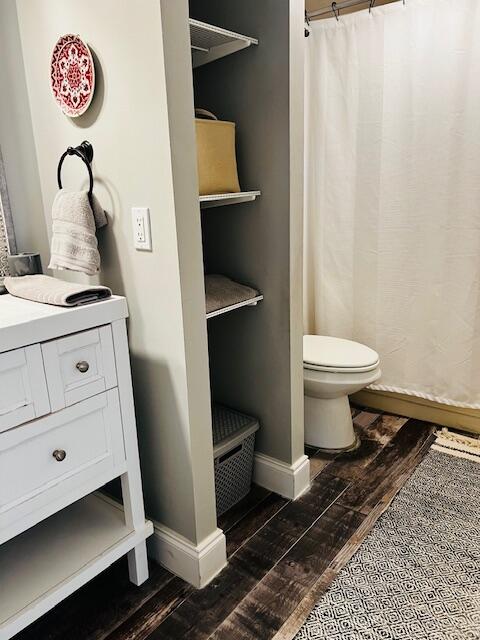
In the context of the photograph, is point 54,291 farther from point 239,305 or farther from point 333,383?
point 333,383

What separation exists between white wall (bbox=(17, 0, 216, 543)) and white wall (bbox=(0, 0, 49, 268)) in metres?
0.04

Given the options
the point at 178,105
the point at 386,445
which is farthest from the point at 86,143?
the point at 386,445

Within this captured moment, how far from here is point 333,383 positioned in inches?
85.4

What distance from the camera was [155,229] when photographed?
1.37 meters

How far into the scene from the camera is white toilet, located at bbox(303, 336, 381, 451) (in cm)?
217

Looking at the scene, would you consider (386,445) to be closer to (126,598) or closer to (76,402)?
(126,598)

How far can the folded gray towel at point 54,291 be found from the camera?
51.1 inches

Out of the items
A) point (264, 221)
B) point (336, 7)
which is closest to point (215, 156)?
point (264, 221)

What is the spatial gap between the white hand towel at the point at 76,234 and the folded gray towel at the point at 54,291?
7cm

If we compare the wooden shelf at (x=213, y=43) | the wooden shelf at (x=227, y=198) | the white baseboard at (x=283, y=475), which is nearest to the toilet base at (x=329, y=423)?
the white baseboard at (x=283, y=475)

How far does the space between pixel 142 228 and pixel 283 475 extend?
3.89ft

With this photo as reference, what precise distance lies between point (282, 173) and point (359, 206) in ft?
2.85

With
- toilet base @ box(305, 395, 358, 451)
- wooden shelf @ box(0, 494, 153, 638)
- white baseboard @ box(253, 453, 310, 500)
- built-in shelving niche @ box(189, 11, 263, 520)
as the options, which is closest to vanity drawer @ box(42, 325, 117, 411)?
built-in shelving niche @ box(189, 11, 263, 520)

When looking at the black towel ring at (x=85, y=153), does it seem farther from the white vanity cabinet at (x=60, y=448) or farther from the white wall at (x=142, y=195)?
the white vanity cabinet at (x=60, y=448)
